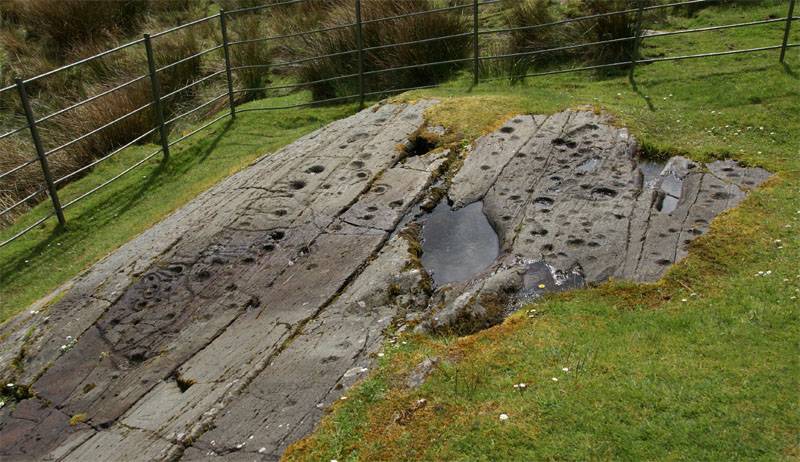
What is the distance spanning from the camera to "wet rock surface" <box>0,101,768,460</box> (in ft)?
16.4

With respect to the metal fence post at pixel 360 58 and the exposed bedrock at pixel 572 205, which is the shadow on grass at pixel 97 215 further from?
the exposed bedrock at pixel 572 205

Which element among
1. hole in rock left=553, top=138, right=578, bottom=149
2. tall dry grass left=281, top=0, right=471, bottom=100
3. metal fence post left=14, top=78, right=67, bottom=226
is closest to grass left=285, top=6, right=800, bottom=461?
hole in rock left=553, top=138, right=578, bottom=149

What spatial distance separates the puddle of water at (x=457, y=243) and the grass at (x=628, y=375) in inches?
33.8

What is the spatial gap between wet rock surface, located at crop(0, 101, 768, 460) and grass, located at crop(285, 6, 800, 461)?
0.23m

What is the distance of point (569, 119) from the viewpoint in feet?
26.7

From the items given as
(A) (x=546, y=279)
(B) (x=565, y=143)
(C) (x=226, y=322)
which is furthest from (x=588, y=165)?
(C) (x=226, y=322)

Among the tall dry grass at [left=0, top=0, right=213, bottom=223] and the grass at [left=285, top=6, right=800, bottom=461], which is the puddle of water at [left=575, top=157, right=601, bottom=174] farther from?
the tall dry grass at [left=0, top=0, right=213, bottom=223]

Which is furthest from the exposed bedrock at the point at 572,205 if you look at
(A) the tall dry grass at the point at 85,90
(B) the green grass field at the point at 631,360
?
(A) the tall dry grass at the point at 85,90

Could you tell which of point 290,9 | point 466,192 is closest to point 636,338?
point 466,192

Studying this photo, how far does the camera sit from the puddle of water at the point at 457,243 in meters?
6.03

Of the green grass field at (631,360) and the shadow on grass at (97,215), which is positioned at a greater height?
the green grass field at (631,360)

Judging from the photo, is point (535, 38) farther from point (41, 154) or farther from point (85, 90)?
point (85, 90)

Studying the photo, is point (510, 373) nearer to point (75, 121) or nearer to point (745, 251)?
point (745, 251)

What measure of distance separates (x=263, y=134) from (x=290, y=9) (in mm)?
4822
